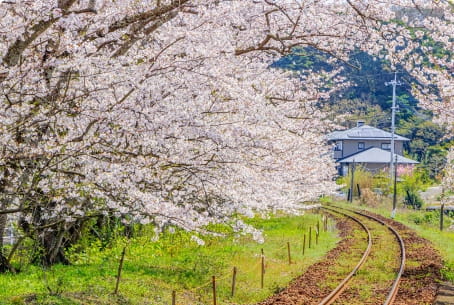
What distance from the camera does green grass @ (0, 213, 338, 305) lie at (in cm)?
980

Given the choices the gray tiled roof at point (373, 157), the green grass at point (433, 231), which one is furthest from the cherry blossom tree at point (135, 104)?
the gray tiled roof at point (373, 157)

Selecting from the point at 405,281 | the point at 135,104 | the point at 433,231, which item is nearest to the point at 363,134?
the point at 433,231

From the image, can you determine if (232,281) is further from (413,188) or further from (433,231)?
(413,188)

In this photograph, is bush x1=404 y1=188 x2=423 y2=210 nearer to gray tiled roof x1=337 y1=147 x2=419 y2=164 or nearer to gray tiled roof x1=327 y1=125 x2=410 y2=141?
gray tiled roof x1=337 y1=147 x2=419 y2=164

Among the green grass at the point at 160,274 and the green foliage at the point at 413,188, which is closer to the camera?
the green grass at the point at 160,274

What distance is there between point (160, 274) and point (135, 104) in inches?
211

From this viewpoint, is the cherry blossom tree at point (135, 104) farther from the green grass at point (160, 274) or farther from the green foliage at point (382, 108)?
the green foliage at point (382, 108)

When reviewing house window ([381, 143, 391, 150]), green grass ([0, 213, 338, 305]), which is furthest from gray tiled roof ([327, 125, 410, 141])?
green grass ([0, 213, 338, 305])

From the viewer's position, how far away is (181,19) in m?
10.6

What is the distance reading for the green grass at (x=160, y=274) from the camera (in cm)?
980

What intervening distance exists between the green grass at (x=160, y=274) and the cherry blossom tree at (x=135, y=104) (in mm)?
1365

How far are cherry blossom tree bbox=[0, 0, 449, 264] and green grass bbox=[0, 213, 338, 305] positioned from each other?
1.36m

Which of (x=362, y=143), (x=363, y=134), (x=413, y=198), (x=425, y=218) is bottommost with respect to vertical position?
(x=425, y=218)

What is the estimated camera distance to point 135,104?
28.1 feet
